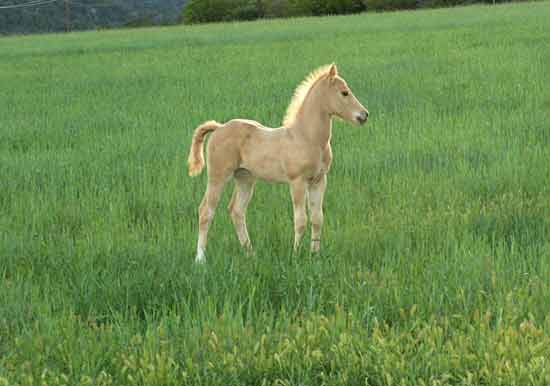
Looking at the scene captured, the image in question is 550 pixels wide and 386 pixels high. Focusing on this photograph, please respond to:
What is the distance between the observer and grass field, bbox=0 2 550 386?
3.08 m

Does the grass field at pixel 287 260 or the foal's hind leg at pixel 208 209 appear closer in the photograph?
the grass field at pixel 287 260

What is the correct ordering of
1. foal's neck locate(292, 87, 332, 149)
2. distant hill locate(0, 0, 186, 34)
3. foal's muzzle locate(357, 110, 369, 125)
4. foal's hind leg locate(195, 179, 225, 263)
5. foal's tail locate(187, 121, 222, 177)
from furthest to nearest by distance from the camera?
distant hill locate(0, 0, 186, 34) → foal's tail locate(187, 121, 222, 177) → foal's hind leg locate(195, 179, 225, 263) → foal's neck locate(292, 87, 332, 149) → foal's muzzle locate(357, 110, 369, 125)

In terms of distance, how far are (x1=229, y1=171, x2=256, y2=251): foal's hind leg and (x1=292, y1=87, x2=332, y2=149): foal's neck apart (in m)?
0.57

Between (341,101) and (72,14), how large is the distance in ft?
542

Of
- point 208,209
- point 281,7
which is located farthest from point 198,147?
point 281,7

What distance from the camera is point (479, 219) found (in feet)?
16.7

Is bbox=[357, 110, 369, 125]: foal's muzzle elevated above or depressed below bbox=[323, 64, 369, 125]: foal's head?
below

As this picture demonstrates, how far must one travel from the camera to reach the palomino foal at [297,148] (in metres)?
4.04

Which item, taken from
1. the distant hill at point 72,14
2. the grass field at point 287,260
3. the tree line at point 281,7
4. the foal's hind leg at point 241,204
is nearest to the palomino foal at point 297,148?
the foal's hind leg at point 241,204

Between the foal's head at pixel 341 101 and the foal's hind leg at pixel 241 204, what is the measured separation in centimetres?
77

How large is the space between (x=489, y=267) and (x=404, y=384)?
4.57ft

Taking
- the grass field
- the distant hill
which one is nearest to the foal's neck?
the grass field

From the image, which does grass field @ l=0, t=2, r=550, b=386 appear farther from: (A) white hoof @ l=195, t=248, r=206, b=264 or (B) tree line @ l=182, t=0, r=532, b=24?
(B) tree line @ l=182, t=0, r=532, b=24

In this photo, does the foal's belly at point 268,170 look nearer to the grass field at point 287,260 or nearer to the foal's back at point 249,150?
the foal's back at point 249,150
